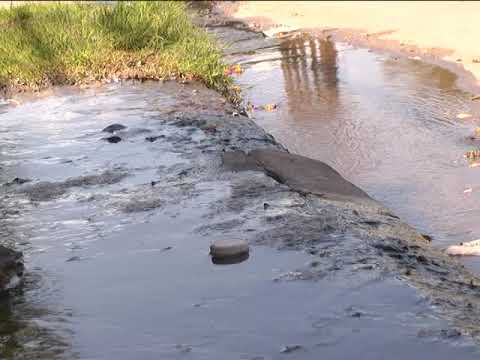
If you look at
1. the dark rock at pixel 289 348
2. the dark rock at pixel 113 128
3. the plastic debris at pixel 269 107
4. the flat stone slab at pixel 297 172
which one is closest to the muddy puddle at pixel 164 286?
the dark rock at pixel 289 348

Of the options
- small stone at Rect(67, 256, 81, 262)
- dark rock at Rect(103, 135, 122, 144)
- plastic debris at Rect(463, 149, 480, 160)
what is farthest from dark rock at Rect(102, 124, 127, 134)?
plastic debris at Rect(463, 149, 480, 160)

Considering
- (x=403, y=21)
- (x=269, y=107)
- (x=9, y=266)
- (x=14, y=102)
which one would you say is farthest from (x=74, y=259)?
(x=403, y=21)

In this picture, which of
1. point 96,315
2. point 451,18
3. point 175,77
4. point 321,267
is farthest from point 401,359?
point 451,18

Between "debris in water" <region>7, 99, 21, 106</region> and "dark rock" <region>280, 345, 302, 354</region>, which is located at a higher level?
"dark rock" <region>280, 345, 302, 354</region>

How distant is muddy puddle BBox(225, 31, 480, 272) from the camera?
22.3 feet

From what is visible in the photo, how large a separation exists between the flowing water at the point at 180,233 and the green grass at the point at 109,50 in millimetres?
589

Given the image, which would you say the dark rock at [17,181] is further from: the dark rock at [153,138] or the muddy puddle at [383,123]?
the muddy puddle at [383,123]

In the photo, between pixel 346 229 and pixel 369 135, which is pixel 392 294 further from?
pixel 369 135

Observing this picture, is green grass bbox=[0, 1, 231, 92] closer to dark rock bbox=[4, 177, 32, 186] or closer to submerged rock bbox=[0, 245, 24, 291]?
dark rock bbox=[4, 177, 32, 186]

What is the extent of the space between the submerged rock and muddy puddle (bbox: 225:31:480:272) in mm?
2867

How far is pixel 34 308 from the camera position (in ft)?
12.8

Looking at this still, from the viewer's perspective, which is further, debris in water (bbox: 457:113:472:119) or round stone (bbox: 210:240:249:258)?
debris in water (bbox: 457:113:472:119)

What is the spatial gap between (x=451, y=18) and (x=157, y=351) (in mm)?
13137

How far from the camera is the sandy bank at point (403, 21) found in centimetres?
1335
